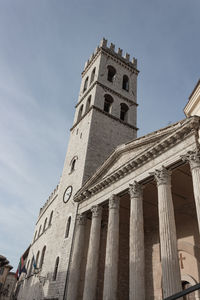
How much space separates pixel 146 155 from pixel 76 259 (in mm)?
8175

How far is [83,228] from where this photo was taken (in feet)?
55.2

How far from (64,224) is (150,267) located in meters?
6.85

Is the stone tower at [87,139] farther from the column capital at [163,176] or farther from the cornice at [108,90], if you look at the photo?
the column capital at [163,176]

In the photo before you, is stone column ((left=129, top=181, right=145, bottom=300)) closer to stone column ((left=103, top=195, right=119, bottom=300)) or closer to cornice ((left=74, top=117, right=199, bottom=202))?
cornice ((left=74, top=117, right=199, bottom=202))

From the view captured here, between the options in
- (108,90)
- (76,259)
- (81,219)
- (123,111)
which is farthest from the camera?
(123,111)

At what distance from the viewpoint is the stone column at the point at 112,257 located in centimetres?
1191

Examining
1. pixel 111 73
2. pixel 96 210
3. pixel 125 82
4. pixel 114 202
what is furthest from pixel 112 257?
pixel 111 73

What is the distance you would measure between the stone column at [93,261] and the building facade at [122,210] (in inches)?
2.1

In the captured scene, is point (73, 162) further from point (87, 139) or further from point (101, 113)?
point (101, 113)

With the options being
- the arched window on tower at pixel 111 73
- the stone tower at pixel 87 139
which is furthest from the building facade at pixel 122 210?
the arched window on tower at pixel 111 73

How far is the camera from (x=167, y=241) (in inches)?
381

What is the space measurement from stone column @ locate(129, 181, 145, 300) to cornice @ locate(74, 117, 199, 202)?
3.68 ft

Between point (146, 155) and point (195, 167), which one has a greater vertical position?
point (146, 155)

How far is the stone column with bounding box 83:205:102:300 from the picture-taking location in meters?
13.4
